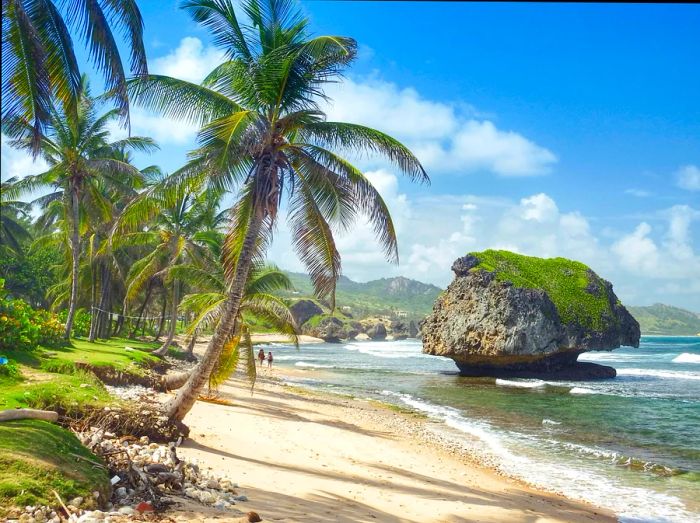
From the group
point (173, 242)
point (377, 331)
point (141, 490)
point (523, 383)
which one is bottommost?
point (377, 331)

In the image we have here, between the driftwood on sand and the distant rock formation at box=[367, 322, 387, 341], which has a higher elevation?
the driftwood on sand

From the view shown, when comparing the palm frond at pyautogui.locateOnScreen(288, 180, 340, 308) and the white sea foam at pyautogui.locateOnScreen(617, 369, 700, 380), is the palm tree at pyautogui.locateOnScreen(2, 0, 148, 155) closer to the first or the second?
the palm frond at pyautogui.locateOnScreen(288, 180, 340, 308)

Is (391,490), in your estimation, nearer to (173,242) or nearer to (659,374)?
(173,242)

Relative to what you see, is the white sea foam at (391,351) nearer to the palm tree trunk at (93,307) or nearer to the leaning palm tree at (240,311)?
the palm tree trunk at (93,307)

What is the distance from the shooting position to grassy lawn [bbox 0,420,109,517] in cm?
549

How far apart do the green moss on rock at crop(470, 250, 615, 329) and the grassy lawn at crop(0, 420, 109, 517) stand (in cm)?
3516

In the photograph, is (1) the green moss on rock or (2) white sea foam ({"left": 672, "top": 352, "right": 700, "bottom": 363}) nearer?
(1) the green moss on rock

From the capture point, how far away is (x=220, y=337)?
1115 centimetres

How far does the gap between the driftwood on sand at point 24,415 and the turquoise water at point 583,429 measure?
33.6 feet

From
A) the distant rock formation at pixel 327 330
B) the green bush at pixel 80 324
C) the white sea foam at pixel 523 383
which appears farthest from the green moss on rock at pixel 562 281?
the distant rock formation at pixel 327 330

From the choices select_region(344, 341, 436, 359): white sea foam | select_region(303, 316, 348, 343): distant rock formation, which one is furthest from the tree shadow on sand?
select_region(303, 316, 348, 343): distant rock formation

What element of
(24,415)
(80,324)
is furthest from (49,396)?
(80,324)

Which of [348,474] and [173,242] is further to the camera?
[173,242]

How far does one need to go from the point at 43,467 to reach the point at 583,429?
60.1ft
